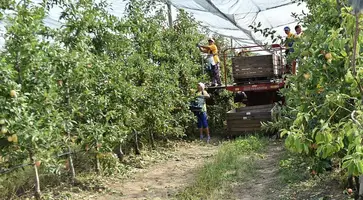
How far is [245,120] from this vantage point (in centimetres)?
977

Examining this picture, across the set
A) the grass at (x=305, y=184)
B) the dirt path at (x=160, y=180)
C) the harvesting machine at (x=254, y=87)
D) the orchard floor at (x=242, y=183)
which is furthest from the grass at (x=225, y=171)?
the harvesting machine at (x=254, y=87)

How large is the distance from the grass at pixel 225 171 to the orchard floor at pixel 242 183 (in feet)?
0.36

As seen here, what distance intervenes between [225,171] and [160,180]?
1.08 m

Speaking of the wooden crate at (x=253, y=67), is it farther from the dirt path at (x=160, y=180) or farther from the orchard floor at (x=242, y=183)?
the orchard floor at (x=242, y=183)

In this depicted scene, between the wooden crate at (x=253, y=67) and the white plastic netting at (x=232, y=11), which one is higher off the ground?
the white plastic netting at (x=232, y=11)

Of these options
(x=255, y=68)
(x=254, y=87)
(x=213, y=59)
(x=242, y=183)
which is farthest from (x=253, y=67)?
(x=242, y=183)

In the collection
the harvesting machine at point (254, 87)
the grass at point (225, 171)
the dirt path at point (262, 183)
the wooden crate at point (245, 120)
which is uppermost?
the harvesting machine at point (254, 87)

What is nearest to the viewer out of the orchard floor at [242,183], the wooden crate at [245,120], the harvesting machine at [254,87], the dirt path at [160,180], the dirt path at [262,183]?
the orchard floor at [242,183]

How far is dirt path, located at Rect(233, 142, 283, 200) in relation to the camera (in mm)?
5176

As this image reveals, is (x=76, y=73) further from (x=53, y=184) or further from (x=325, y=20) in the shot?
(x=325, y=20)

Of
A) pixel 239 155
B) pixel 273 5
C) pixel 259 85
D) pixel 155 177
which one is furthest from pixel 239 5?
pixel 155 177

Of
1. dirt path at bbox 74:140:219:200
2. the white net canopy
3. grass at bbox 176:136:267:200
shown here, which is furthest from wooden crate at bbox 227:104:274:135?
the white net canopy

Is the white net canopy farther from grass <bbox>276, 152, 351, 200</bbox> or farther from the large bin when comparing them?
grass <bbox>276, 152, 351, 200</bbox>

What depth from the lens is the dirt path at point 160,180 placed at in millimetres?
5656
